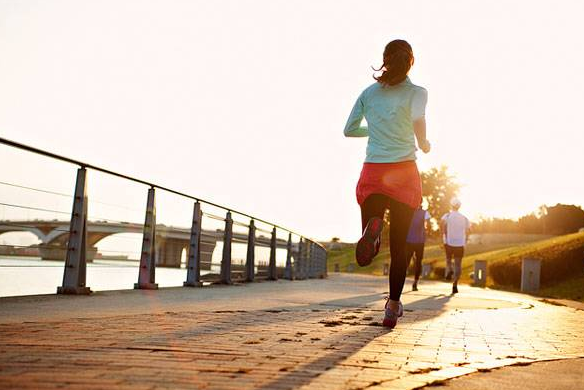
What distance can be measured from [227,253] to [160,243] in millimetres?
2459

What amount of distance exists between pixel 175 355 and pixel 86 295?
4.06m

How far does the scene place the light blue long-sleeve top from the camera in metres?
5.03

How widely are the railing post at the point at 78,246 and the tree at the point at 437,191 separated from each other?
80630 mm

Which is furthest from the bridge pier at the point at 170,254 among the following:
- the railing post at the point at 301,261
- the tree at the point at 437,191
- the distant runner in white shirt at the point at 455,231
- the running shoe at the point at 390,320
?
the tree at the point at 437,191

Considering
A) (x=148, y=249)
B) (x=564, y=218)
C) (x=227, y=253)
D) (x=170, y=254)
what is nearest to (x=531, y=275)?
(x=227, y=253)

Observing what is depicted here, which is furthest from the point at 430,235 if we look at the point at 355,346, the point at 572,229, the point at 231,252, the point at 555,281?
the point at 355,346

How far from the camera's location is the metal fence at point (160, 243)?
682cm

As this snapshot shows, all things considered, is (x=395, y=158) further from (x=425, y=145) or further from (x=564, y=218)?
(x=564, y=218)

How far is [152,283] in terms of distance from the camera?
8641mm

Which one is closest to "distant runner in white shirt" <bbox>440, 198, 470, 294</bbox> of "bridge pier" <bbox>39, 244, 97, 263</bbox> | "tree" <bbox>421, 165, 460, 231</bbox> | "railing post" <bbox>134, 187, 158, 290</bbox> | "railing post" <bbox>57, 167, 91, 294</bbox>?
"railing post" <bbox>134, 187, 158, 290</bbox>

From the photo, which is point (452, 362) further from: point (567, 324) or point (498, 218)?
point (498, 218)

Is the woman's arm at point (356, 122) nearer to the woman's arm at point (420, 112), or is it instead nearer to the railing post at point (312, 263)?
the woman's arm at point (420, 112)

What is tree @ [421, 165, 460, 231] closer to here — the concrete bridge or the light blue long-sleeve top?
the concrete bridge

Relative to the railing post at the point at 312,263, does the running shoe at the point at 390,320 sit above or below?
below
